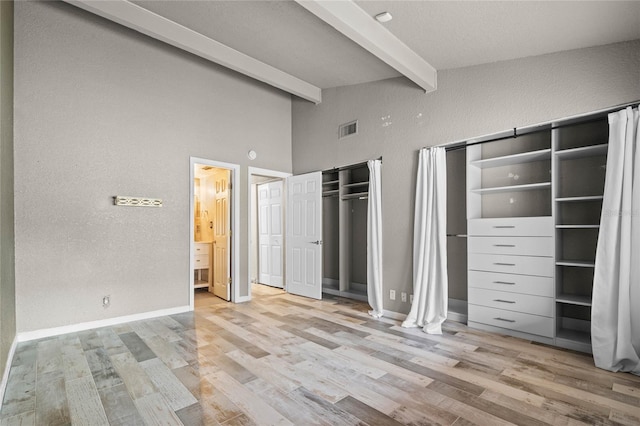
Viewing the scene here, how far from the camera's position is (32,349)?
3.25m

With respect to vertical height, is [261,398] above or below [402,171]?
below

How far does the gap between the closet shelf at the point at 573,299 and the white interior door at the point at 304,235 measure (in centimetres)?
328

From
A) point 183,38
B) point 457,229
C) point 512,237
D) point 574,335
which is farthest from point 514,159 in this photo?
point 183,38

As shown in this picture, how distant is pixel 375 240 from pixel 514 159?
6.51ft

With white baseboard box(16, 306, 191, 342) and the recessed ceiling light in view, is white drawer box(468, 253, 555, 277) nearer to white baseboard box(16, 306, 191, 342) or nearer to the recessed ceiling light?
the recessed ceiling light

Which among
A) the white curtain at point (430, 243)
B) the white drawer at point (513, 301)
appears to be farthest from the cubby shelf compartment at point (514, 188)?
the white drawer at point (513, 301)

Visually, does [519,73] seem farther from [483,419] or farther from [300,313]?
[300,313]

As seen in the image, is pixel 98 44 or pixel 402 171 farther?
pixel 402 171

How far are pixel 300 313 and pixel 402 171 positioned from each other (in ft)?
8.06

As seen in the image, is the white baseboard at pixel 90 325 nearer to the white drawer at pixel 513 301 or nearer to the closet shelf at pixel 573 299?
the white drawer at pixel 513 301

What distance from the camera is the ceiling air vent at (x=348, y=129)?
511cm

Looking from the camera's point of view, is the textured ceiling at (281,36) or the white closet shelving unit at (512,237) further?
the textured ceiling at (281,36)

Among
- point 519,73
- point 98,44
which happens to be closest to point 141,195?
point 98,44

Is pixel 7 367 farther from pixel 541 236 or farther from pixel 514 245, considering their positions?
pixel 541 236
